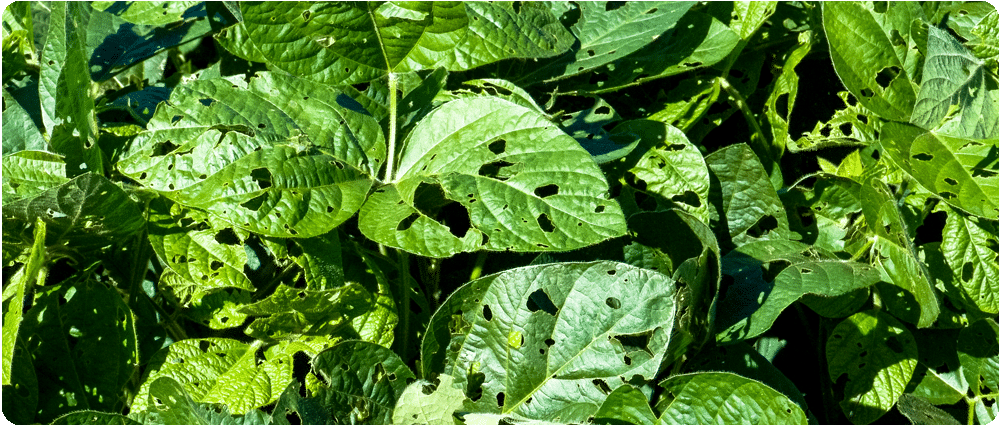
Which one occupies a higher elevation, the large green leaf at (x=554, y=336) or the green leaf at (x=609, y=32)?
the green leaf at (x=609, y=32)

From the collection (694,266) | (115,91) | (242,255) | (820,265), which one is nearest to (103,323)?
(242,255)

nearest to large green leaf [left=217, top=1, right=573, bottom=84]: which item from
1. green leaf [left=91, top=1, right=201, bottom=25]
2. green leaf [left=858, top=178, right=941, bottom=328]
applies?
green leaf [left=91, top=1, right=201, bottom=25]

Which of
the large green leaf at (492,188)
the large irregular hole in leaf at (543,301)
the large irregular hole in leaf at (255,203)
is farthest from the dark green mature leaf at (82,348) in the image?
the large irregular hole in leaf at (543,301)

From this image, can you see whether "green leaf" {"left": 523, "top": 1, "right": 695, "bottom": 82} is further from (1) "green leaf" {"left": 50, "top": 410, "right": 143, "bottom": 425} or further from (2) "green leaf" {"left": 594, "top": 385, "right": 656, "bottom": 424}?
(1) "green leaf" {"left": 50, "top": 410, "right": 143, "bottom": 425}

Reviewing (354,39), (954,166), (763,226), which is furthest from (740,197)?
(354,39)

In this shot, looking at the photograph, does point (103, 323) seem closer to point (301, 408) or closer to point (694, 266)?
point (301, 408)

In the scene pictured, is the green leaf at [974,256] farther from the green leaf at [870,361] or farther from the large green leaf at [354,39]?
the large green leaf at [354,39]

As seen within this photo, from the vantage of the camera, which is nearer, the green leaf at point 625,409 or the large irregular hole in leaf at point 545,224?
the green leaf at point 625,409
